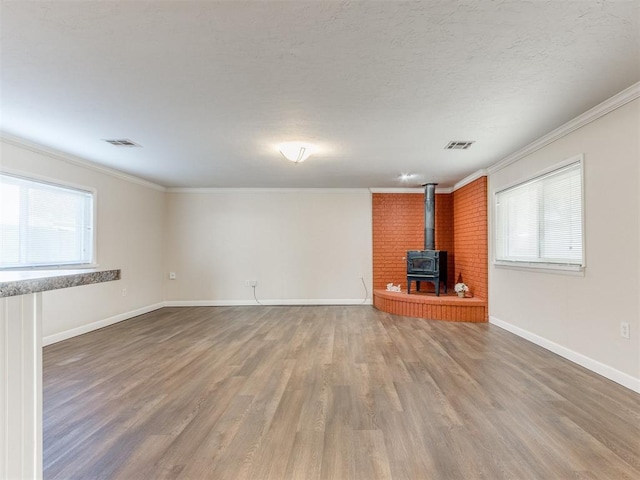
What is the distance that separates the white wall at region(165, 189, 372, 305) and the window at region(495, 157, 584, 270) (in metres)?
2.58

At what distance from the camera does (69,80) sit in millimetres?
2336

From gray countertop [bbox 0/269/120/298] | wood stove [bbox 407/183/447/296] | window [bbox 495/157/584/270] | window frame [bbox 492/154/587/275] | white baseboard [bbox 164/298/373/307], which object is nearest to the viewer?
gray countertop [bbox 0/269/120/298]

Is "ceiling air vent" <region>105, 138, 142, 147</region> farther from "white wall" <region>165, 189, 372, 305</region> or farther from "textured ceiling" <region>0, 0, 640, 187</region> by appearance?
"white wall" <region>165, 189, 372, 305</region>

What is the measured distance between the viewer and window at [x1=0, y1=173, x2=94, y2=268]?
11.4 ft

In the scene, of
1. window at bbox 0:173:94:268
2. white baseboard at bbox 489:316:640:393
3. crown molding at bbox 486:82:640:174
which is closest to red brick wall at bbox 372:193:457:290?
crown molding at bbox 486:82:640:174

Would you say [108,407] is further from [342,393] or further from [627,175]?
[627,175]

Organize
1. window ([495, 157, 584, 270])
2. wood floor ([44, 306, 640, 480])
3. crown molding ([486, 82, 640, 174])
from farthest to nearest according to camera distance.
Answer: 1. window ([495, 157, 584, 270])
2. crown molding ([486, 82, 640, 174])
3. wood floor ([44, 306, 640, 480])

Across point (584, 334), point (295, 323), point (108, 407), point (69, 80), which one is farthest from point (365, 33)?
point (295, 323)

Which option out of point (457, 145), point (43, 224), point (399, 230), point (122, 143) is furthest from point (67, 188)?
point (399, 230)

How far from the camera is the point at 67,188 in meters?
4.21

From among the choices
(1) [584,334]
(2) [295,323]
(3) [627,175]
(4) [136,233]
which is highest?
(3) [627,175]

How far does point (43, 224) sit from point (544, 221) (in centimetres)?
593

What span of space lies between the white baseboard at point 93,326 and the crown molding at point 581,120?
6.02m

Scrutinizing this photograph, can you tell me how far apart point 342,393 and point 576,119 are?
3237 mm
